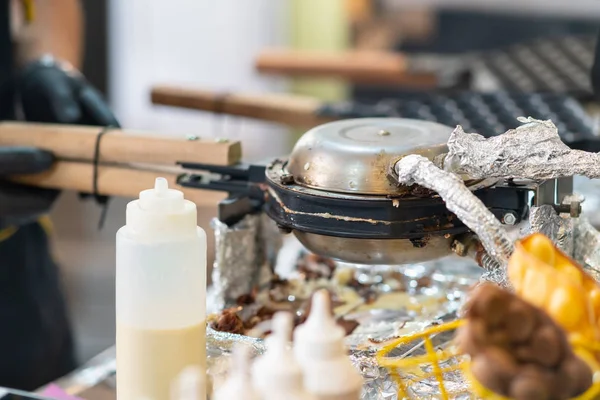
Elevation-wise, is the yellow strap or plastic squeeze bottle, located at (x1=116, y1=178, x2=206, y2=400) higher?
the yellow strap

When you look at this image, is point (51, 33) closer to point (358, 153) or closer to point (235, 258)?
point (235, 258)

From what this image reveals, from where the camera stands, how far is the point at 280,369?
55 centimetres

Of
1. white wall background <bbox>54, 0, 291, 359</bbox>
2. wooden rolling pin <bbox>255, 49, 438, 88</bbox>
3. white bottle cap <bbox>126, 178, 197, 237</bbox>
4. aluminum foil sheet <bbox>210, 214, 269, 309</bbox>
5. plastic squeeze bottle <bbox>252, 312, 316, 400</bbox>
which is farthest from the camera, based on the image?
white wall background <bbox>54, 0, 291, 359</bbox>

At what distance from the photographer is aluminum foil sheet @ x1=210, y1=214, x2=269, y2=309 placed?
992 mm

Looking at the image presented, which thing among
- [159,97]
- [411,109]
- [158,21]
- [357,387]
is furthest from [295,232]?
[158,21]

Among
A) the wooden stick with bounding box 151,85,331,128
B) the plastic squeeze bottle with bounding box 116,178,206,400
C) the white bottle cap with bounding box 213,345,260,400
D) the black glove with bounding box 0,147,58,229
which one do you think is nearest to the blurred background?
the wooden stick with bounding box 151,85,331,128

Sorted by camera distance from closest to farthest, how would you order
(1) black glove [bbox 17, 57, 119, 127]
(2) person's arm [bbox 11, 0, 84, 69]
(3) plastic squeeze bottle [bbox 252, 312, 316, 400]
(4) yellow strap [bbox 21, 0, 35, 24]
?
1. (3) plastic squeeze bottle [bbox 252, 312, 316, 400]
2. (1) black glove [bbox 17, 57, 119, 127]
3. (4) yellow strap [bbox 21, 0, 35, 24]
4. (2) person's arm [bbox 11, 0, 84, 69]

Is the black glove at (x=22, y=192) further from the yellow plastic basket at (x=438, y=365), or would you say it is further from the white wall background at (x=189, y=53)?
the white wall background at (x=189, y=53)

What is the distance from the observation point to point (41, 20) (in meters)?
1.63

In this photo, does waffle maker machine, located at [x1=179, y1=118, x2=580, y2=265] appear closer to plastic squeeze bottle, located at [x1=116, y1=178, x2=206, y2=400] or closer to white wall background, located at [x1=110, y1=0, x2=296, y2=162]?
plastic squeeze bottle, located at [x1=116, y1=178, x2=206, y2=400]

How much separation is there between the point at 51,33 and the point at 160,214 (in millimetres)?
1129

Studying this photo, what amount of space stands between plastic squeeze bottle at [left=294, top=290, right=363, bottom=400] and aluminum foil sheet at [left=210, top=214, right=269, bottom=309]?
43cm

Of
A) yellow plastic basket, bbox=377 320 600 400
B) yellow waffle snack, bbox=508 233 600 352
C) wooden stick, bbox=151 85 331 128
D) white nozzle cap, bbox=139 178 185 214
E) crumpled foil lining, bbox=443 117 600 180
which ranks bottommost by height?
yellow plastic basket, bbox=377 320 600 400

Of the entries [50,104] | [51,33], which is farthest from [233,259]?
[51,33]
